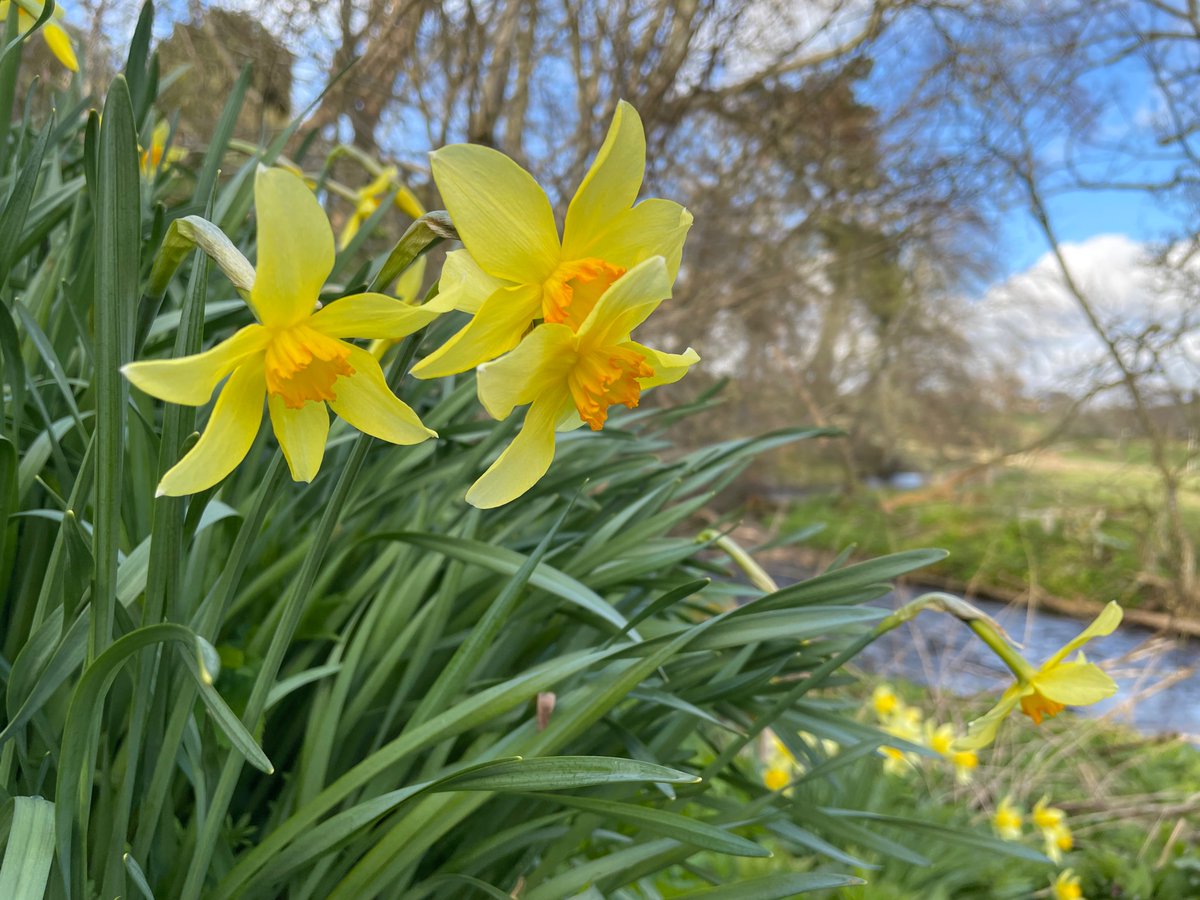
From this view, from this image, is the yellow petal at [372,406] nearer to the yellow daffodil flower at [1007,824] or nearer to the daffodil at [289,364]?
the daffodil at [289,364]

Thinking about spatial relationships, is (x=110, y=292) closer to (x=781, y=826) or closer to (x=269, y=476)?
(x=269, y=476)

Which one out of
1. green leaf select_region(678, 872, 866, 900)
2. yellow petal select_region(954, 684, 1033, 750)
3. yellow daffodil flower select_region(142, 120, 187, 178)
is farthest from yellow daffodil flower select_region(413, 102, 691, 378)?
yellow daffodil flower select_region(142, 120, 187, 178)

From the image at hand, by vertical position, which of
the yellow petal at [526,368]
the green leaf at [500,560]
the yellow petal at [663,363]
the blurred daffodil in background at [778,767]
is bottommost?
the blurred daffodil in background at [778,767]

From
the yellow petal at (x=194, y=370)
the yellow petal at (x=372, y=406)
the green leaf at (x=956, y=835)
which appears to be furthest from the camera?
the green leaf at (x=956, y=835)

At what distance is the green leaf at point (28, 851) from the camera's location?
0.43 metres

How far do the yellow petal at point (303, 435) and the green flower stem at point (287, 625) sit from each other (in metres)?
0.02

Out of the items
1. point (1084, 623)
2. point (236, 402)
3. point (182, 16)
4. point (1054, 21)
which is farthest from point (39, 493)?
point (1084, 623)

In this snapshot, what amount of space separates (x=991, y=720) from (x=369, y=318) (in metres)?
0.73

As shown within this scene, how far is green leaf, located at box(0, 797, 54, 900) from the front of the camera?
1.40 ft

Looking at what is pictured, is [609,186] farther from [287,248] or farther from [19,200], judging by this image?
[19,200]

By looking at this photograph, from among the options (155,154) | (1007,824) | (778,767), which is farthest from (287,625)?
(1007,824)

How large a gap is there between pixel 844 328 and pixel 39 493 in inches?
272

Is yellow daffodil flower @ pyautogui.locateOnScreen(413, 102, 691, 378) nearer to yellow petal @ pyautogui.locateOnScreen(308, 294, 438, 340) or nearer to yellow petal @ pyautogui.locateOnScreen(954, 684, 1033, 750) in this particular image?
yellow petal @ pyautogui.locateOnScreen(308, 294, 438, 340)

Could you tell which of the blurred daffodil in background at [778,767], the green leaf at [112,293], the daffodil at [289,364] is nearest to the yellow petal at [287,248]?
the daffodil at [289,364]
